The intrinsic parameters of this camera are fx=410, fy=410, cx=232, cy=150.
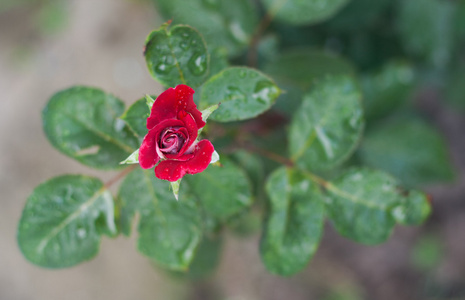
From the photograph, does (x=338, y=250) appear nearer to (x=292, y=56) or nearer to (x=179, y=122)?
(x=292, y=56)

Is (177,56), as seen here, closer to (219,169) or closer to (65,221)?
(219,169)

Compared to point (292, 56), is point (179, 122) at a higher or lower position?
higher

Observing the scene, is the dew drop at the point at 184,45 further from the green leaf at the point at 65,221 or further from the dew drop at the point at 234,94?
the green leaf at the point at 65,221

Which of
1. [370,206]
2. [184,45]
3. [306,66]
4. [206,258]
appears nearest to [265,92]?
[184,45]

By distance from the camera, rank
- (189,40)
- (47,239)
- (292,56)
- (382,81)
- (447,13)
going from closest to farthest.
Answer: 1. (189,40)
2. (47,239)
3. (292,56)
4. (382,81)
5. (447,13)

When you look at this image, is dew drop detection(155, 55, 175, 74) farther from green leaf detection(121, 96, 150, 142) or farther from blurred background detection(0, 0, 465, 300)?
blurred background detection(0, 0, 465, 300)

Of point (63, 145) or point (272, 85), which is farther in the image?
point (63, 145)

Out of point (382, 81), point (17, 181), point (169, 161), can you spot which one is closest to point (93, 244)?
point (169, 161)

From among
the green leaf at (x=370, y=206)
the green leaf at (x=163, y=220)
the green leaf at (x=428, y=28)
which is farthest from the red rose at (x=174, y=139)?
the green leaf at (x=428, y=28)
